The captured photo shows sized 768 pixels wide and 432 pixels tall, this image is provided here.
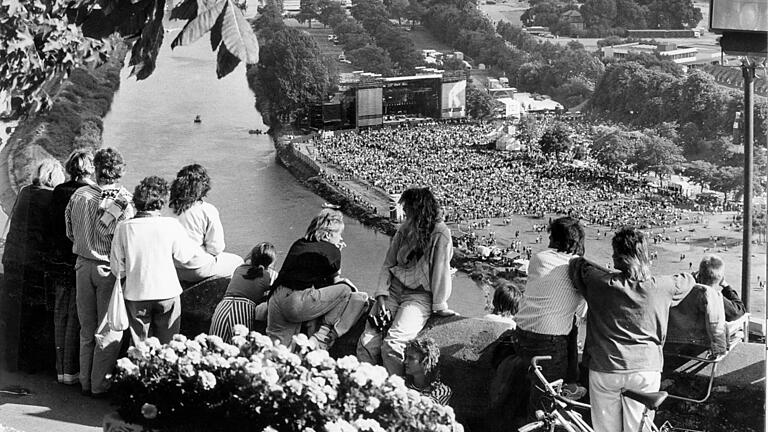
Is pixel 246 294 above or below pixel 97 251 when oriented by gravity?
below

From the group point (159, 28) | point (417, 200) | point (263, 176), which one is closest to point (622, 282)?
point (417, 200)

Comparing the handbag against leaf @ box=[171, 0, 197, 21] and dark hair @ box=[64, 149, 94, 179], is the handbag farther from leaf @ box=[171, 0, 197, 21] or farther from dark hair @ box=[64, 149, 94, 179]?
leaf @ box=[171, 0, 197, 21]

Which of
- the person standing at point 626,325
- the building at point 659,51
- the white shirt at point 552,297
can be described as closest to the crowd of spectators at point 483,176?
the building at point 659,51

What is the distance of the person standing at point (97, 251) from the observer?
5348 mm

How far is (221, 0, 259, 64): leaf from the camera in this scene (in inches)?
127

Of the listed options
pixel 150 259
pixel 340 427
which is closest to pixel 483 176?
pixel 150 259

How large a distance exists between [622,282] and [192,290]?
2.51 meters

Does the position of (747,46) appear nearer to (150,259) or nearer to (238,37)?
(238,37)

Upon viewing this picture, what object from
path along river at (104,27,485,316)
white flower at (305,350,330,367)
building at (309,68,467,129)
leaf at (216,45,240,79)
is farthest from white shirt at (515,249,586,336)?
path along river at (104,27,485,316)

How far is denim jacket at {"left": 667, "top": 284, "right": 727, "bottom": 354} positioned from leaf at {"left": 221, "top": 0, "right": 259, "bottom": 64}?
212 cm

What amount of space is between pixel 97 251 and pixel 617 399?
274 centimetres

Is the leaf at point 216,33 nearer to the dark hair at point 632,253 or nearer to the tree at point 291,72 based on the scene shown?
the dark hair at point 632,253

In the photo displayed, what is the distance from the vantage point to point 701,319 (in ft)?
14.1

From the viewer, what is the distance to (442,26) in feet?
21.4
